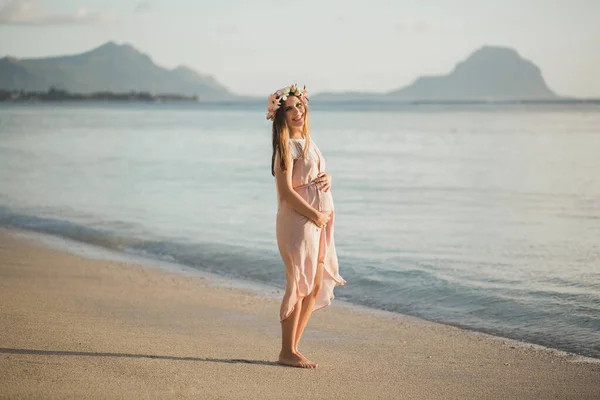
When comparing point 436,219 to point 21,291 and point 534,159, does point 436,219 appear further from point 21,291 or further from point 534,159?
point 534,159

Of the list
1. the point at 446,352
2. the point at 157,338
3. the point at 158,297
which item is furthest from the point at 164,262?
the point at 446,352

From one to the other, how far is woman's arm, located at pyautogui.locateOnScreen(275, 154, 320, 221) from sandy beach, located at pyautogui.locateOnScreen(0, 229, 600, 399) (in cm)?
114

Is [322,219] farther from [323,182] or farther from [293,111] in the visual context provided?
[293,111]

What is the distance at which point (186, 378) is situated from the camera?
19.2 ft

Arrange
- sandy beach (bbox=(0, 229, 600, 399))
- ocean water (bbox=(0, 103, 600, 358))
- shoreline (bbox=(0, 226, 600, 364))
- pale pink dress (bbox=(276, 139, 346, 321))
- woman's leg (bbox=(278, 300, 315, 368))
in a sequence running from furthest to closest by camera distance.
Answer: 1. ocean water (bbox=(0, 103, 600, 358))
2. shoreline (bbox=(0, 226, 600, 364))
3. woman's leg (bbox=(278, 300, 315, 368))
4. pale pink dress (bbox=(276, 139, 346, 321))
5. sandy beach (bbox=(0, 229, 600, 399))

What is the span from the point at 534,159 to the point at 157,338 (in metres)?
27.9

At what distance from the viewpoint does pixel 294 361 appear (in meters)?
6.36

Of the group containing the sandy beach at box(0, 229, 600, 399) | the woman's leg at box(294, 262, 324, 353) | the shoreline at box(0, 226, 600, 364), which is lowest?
the shoreline at box(0, 226, 600, 364)

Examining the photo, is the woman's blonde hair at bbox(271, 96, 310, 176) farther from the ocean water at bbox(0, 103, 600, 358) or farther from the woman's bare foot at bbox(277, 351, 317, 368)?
the ocean water at bbox(0, 103, 600, 358)

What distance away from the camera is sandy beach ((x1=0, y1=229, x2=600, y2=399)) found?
575 cm

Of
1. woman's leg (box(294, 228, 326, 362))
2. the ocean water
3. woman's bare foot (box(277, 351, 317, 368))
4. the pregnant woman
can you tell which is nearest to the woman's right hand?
the pregnant woman

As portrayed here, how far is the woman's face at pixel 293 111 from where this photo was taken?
Result: 627cm

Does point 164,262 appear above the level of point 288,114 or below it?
below

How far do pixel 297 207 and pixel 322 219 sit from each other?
0.21 m
